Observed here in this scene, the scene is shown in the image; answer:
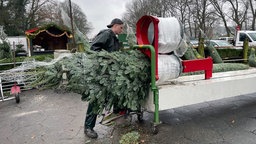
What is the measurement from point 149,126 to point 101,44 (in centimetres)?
152

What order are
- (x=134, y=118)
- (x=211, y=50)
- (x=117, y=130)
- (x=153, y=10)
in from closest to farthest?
(x=117, y=130)
(x=134, y=118)
(x=211, y=50)
(x=153, y=10)

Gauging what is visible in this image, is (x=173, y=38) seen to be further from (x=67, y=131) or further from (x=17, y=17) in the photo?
(x=17, y=17)

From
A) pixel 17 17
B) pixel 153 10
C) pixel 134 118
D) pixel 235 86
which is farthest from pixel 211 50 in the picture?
pixel 17 17

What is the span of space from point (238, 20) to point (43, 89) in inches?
1214

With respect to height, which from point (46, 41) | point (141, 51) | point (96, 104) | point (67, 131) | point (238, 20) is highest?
point (238, 20)

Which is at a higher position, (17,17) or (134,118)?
(17,17)

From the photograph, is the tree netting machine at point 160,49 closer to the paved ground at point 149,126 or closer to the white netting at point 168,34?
the white netting at point 168,34

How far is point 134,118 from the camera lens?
4027 millimetres

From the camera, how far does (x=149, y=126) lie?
363 cm

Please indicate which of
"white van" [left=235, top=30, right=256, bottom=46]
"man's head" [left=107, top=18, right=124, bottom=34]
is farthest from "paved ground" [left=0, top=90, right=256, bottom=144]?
"white van" [left=235, top=30, right=256, bottom=46]

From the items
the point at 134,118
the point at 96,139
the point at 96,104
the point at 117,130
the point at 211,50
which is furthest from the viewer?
the point at 211,50

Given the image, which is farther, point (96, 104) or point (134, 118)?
point (134, 118)

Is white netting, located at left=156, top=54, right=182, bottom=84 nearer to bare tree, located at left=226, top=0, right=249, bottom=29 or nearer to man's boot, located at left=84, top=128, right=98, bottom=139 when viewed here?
man's boot, located at left=84, top=128, right=98, bottom=139

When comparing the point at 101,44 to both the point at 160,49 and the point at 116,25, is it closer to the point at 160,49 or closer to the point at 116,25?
the point at 116,25
